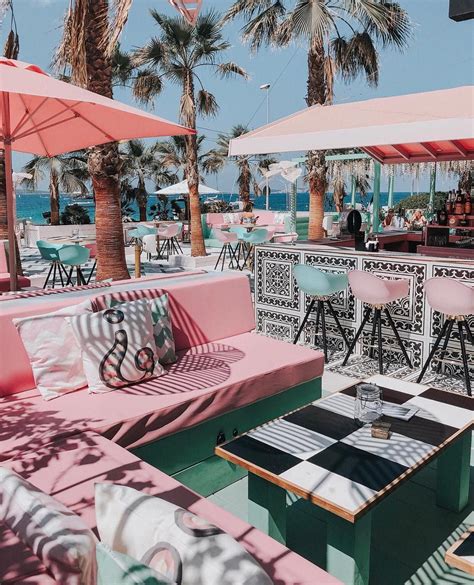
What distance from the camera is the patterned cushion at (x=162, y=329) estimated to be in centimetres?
370

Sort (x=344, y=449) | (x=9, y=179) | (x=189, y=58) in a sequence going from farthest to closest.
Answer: (x=189, y=58)
(x=9, y=179)
(x=344, y=449)

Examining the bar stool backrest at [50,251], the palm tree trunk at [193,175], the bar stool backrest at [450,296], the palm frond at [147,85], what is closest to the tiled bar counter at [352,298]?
the bar stool backrest at [450,296]

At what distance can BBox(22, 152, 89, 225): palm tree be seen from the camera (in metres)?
21.2

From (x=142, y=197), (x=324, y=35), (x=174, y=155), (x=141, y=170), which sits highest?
(x=324, y=35)

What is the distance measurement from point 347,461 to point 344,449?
0.11 metres

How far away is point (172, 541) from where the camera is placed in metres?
1.31

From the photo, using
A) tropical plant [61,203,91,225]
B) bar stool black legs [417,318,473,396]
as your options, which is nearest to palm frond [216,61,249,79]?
tropical plant [61,203,91,225]

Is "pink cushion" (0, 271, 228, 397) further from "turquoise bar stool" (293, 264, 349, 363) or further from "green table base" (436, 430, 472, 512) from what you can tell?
"turquoise bar stool" (293, 264, 349, 363)

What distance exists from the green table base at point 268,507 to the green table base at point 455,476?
0.99 meters

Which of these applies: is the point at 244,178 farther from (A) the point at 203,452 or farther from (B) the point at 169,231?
(A) the point at 203,452

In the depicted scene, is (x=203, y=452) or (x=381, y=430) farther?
(x=203, y=452)

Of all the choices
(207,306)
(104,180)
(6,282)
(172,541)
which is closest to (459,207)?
(207,306)

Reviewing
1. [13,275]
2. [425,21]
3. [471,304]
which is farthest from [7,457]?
[425,21]

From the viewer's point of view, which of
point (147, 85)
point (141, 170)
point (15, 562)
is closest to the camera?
point (15, 562)
